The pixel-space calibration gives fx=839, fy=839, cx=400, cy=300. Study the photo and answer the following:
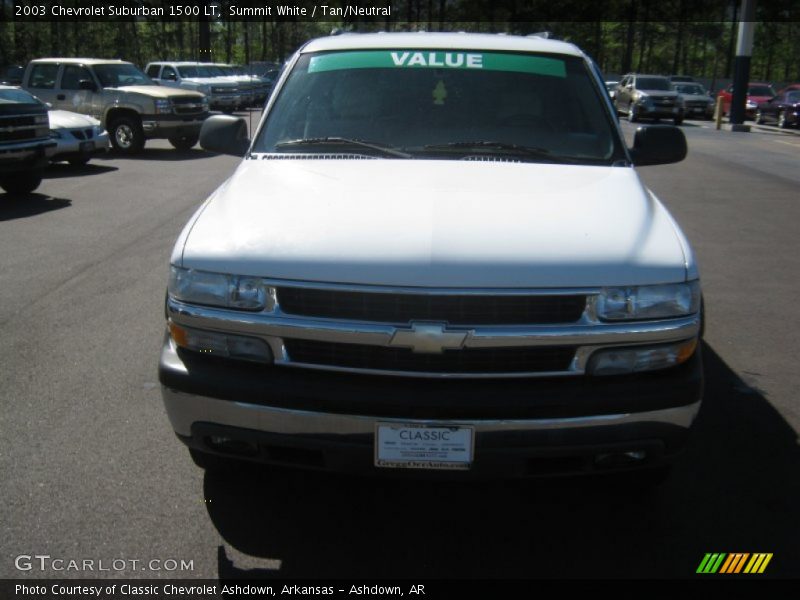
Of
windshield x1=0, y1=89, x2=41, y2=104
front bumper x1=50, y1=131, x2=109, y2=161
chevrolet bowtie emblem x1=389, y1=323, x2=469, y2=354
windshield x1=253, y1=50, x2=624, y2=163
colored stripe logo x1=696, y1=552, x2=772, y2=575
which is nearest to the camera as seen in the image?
chevrolet bowtie emblem x1=389, y1=323, x2=469, y2=354

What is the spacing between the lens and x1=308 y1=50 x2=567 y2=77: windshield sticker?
446cm

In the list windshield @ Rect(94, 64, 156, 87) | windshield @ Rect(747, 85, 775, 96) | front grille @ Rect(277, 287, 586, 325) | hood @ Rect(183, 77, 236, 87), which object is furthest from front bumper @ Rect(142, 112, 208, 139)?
windshield @ Rect(747, 85, 775, 96)

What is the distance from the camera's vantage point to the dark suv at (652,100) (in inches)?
1289

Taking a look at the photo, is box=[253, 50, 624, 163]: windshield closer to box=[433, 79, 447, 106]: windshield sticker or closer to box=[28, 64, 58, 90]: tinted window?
box=[433, 79, 447, 106]: windshield sticker

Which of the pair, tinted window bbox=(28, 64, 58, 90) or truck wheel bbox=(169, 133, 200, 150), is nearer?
tinted window bbox=(28, 64, 58, 90)

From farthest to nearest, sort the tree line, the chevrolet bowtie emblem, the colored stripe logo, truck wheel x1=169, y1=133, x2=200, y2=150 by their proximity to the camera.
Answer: the tree line → truck wheel x1=169, y1=133, x2=200, y2=150 → the colored stripe logo → the chevrolet bowtie emblem

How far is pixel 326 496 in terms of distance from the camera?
364cm

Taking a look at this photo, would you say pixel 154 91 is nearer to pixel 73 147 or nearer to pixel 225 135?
pixel 73 147

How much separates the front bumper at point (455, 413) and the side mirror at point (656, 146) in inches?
72.3

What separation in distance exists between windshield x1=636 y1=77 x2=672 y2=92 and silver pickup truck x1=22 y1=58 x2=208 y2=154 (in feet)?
70.2

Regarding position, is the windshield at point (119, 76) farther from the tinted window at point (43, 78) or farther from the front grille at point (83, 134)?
the front grille at point (83, 134)

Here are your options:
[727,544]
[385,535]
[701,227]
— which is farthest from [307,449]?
[701,227]

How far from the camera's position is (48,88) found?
18.6m

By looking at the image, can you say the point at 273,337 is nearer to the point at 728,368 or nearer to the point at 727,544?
the point at 727,544
